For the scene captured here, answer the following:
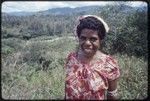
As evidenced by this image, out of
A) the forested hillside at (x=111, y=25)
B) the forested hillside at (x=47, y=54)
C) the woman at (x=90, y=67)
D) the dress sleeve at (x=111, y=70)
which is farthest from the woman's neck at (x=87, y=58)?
the forested hillside at (x=111, y=25)

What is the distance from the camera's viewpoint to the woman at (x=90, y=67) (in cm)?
325

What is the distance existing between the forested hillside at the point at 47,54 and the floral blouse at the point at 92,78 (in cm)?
56

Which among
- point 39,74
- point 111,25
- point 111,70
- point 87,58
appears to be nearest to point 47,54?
point 39,74

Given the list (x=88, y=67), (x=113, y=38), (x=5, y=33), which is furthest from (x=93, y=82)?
(x=113, y=38)

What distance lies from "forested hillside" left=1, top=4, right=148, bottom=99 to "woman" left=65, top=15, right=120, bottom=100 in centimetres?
53

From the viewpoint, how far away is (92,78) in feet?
10.8

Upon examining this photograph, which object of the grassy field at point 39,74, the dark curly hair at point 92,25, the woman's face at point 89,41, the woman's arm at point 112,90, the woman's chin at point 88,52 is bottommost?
the grassy field at point 39,74

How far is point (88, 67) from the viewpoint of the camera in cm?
333

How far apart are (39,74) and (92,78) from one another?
65.3 inches

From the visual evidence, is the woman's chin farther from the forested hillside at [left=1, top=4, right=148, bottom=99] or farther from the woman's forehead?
the forested hillside at [left=1, top=4, right=148, bottom=99]

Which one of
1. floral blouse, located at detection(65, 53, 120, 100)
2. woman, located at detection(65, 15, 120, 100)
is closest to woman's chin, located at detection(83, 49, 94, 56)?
woman, located at detection(65, 15, 120, 100)

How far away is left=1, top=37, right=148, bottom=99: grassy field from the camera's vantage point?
418cm

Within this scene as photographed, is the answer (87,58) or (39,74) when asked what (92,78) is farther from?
(39,74)

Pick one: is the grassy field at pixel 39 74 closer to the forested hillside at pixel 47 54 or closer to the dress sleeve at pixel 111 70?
A: the forested hillside at pixel 47 54
